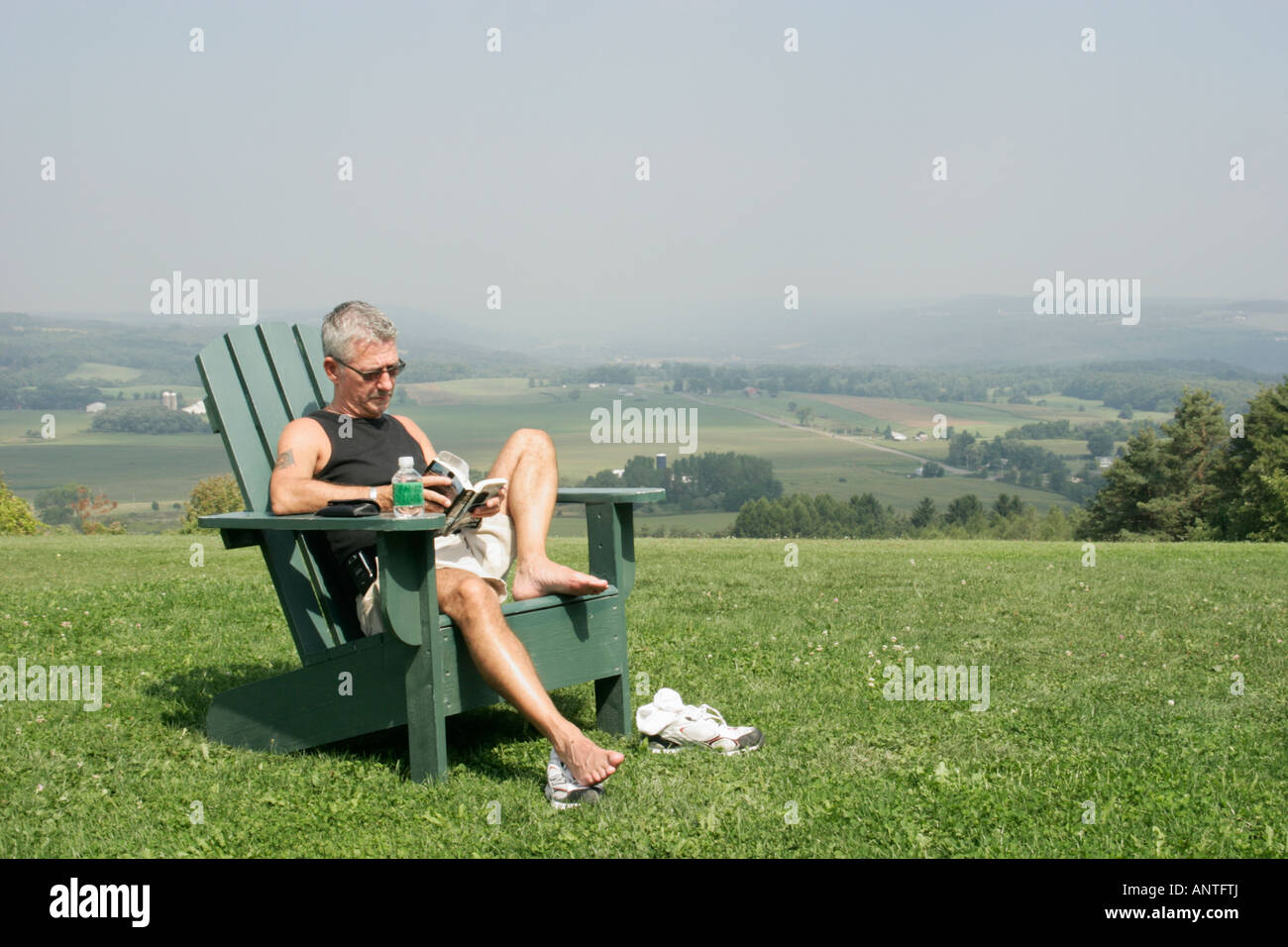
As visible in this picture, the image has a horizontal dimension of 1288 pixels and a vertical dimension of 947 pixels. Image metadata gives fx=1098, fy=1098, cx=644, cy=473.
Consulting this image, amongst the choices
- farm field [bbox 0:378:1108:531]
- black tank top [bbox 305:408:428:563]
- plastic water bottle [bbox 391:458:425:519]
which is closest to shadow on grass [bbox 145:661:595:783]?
black tank top [bbox 305:408:428:563]

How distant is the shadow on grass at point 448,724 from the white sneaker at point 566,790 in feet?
0.75

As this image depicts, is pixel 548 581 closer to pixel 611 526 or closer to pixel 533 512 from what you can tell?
pixel 533 512

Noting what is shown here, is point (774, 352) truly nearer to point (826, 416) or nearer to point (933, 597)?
point (826, 416)

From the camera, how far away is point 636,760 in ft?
11.8

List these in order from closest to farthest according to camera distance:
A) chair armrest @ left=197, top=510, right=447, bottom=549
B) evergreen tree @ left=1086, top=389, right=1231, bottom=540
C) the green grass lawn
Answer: the green grass lawn → chair armrest @ left=197, top=510, right=447, bottom=549 → evergreen tree @ left=1086, top=389, right=1231, bottom=540

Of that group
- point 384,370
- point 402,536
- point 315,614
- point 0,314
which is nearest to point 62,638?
point 315,614

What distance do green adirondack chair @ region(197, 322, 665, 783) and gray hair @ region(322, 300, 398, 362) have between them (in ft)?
1.99

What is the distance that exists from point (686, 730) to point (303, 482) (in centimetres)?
154

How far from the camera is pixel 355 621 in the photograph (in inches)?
160

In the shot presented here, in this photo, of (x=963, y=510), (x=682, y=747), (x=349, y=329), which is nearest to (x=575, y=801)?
(x=682, y=747)

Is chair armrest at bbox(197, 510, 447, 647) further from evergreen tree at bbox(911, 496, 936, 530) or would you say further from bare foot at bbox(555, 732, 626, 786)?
evergreen tree at bbox(911, 496, 936, 530)

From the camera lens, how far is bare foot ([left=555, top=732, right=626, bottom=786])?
3178 millimetres

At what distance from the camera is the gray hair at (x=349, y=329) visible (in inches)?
153
